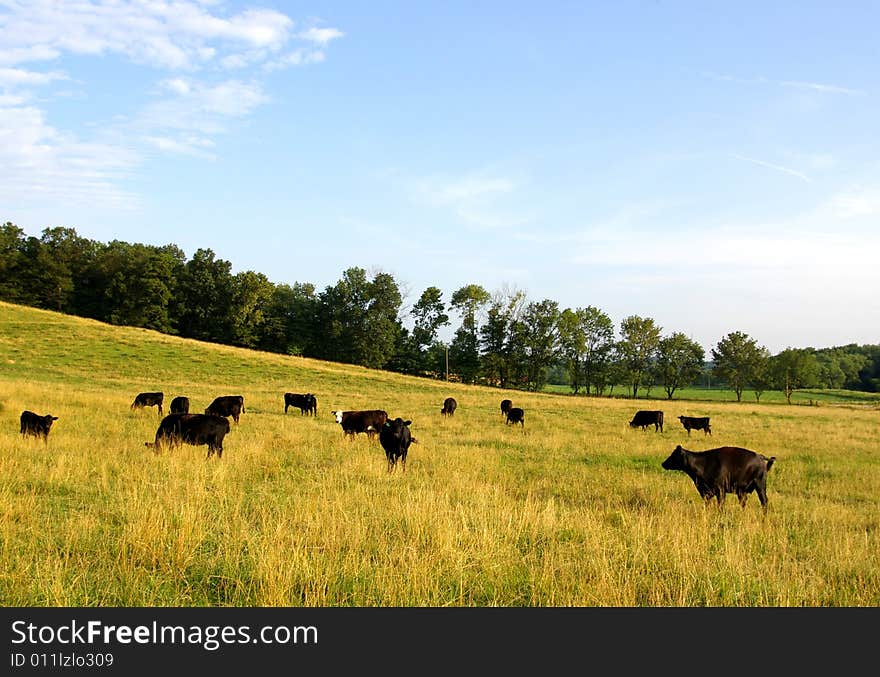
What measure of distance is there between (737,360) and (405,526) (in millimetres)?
98868

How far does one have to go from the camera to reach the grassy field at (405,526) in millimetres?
5129

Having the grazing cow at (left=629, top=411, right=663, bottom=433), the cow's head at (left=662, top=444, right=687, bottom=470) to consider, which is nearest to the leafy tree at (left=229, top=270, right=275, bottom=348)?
the grazing cow at (left=629, top=411, right=663, bottom=433)

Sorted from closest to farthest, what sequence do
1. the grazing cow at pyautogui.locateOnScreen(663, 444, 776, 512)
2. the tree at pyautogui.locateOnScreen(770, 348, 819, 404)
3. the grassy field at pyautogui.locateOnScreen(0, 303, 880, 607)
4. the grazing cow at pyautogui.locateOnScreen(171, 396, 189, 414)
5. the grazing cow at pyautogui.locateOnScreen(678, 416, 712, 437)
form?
the grassy field at pyautogui.locateOnScreen(0, 303, 880, 607) < the grazing cow at pyautogui.locateOnScreen(663, 444, 776, 512) < the grazing cow at pyautogui.locateOnScreen(171, 396, 189, 414) < the grazing cow at pyautogui.locateOnScreen(678, 416, 712, 437) < the tree at pyautogui.locateOnScreen(770, 348, 819, 404)

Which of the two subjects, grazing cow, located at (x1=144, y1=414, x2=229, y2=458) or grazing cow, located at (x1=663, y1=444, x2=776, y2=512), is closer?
grazing cow, located at (x1=663, y1=444, x2=776, y2=512)

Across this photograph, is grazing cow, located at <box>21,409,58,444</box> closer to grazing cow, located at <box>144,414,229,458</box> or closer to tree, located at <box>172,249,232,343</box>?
grazing cow, located at <box>144,414,229,458</box>

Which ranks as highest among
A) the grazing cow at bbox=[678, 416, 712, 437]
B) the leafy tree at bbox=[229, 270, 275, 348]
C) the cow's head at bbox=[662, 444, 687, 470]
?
the leafy tree at bbox=[229, 270, 275, 348]

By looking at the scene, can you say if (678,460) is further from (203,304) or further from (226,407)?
(203,304)

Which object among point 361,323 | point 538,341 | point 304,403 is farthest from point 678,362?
point 304,403

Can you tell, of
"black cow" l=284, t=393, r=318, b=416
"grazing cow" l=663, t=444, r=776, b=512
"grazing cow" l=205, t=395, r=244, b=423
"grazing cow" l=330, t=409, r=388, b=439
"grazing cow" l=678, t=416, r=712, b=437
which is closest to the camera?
"grazing cow" l=663, t=444, r=776, b=512

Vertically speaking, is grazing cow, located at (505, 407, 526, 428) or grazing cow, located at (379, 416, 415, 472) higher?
grazing cow, located at (379, 416, 415, 472)

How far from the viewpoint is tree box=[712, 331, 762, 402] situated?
9075 cm

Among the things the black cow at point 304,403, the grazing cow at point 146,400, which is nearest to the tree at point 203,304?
the black cow at point 304,403

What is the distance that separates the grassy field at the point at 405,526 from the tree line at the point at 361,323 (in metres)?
71.2

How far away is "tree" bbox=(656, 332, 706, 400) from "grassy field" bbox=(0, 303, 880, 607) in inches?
3174
